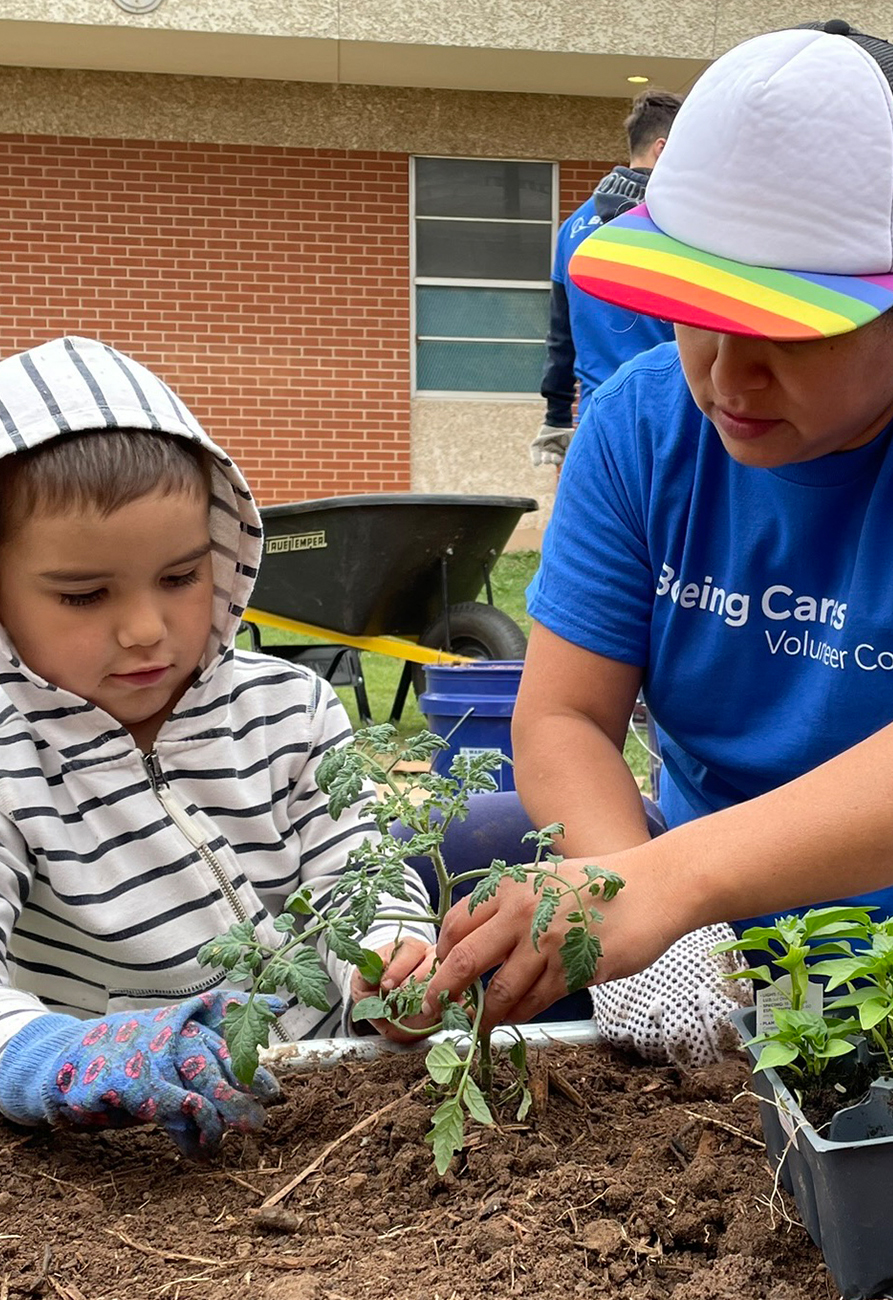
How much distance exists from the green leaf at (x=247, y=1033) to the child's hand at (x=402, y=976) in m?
0.22

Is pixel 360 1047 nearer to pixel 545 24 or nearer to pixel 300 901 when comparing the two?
pixel 300 901

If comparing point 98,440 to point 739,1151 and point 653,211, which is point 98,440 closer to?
point 653,211

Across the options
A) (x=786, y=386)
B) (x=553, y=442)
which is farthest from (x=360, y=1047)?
(x=553, y=442)

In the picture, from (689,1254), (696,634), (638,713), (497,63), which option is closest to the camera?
(689,1254)

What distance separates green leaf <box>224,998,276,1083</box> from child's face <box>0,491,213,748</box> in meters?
0.50

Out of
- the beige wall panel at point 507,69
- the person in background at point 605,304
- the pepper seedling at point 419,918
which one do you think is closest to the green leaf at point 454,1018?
the pepper seedling at point 419,918

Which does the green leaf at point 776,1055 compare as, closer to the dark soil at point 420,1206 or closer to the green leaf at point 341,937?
the dark soil at point 420,1206

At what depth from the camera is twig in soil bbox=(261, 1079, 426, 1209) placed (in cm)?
107

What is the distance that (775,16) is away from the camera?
29.2ft

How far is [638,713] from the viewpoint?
5168 millimetres

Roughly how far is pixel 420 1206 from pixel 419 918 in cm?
25

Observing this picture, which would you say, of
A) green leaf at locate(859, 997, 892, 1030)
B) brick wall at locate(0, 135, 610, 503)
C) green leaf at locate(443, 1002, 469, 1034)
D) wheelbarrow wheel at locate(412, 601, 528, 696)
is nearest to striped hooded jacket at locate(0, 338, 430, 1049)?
green leaf at locate(443, 1002, 469, 1034)

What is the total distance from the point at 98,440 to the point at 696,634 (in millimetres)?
696

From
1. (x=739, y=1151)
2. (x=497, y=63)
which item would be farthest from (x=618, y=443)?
(x=497, y=63)
